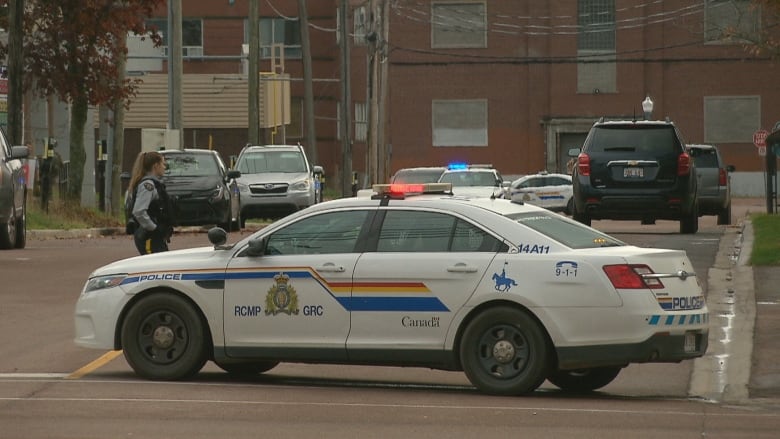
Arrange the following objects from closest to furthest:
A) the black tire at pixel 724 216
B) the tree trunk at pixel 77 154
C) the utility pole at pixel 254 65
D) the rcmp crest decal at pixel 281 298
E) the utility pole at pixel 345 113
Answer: the rcmp crest decal at pixel 281 298
the black tire at pixel 724 216
the tree trunk at pixel 77 154
the utility pole at pixel 254 65
the utility pole at pixel 345 113

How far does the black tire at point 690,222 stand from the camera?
95.2 ft

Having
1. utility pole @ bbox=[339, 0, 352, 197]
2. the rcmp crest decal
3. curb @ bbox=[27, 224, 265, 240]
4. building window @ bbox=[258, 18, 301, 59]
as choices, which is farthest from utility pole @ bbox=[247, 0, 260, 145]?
the rcmp crest decal

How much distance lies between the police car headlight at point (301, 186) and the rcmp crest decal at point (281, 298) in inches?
989

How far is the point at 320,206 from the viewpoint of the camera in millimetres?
12570

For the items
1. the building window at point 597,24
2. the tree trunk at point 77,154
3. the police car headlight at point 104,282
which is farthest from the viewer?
the building window at point 597,24

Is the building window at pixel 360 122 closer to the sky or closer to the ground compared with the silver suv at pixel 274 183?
closer to the sky

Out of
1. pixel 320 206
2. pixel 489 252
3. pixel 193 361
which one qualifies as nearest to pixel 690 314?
pixel 489 252

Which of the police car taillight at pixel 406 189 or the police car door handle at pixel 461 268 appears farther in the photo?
the police car taillight at pixel 406 189

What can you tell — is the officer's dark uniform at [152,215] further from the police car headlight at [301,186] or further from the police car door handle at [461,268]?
the police car headlight at [301,186]

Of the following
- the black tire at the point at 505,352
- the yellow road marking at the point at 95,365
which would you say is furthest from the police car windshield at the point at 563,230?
the yellow road marking at the point at 95,365

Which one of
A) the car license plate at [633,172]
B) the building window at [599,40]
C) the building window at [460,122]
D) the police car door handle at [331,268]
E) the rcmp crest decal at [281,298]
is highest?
the building window at [599,40]

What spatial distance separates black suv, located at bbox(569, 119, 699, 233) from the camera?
27359 millimetres

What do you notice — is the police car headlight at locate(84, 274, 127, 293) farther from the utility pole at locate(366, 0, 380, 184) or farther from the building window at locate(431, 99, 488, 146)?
the building window at locate(431, 99, 488, 146)

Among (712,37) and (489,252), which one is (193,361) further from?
(712,37)
